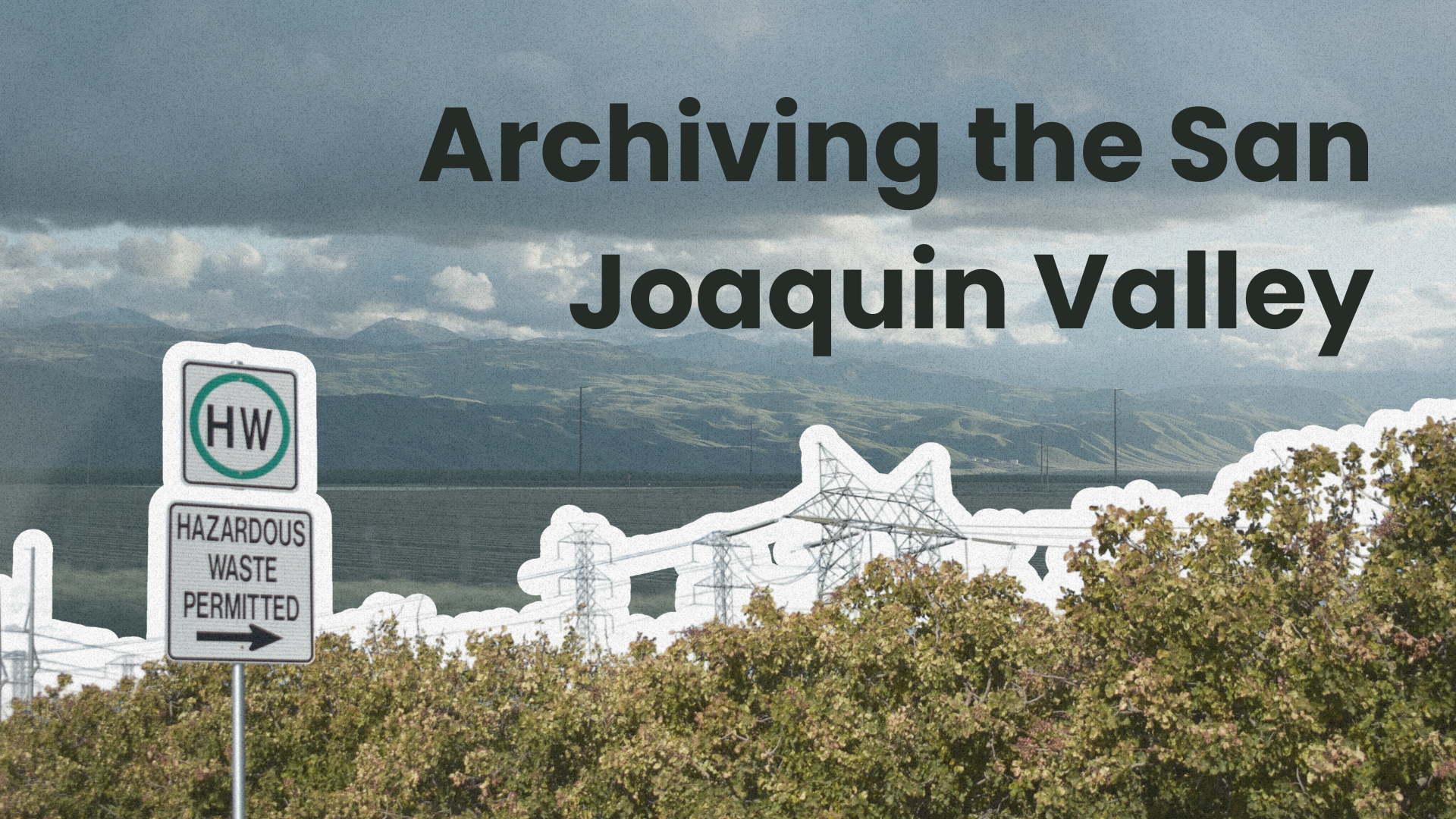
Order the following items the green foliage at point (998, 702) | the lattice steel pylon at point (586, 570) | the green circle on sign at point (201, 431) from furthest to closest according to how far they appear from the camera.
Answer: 1. the lattice steel pylon at point (586, 570)
2. the green foliage at point (998, 702)
3. the green circle on sign at point (201, 431)

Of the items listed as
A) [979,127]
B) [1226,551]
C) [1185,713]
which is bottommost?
[1185,713]

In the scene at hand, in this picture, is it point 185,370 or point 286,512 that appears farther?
point 286,512

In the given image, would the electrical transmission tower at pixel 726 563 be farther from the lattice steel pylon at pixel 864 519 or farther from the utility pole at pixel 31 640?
the utility pole at pixel 31 640

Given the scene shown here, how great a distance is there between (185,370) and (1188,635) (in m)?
18.2

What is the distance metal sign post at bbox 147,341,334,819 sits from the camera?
8.31 meters

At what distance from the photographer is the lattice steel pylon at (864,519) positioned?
9212 centimetres

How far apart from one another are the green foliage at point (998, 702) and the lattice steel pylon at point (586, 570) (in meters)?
66.3

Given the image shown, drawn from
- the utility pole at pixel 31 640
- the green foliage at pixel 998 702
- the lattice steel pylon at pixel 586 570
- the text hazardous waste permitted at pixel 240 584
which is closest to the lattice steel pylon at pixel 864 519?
the lattice steel pylon at pixel 586 570

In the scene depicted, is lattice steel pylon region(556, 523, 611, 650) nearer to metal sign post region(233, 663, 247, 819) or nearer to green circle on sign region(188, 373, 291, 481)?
metal sign post region(233, 663, 247, 819)

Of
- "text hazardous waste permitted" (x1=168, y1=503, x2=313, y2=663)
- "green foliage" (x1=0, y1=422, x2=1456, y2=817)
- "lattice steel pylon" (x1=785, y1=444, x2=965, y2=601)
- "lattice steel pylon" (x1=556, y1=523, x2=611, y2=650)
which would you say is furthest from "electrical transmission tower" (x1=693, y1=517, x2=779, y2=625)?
"text hazardous waste permitted" (x1=168, y1=503, x2=313, y2=663)

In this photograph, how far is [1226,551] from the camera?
23.6 m

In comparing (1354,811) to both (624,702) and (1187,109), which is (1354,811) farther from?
(1187,109)

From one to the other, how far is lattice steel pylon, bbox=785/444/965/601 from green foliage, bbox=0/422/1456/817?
6024 cm

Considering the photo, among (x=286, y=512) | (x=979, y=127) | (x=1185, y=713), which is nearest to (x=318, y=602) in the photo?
(x=286, y=512)
